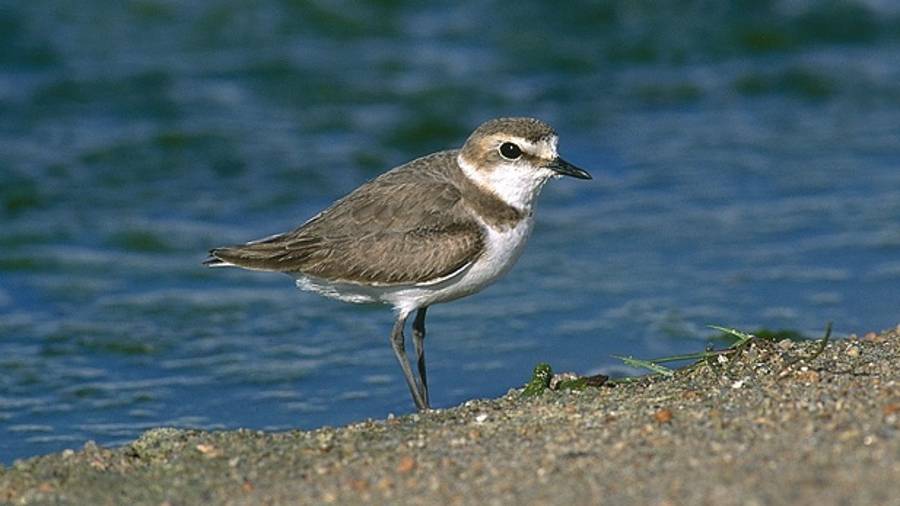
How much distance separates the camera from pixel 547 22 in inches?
624

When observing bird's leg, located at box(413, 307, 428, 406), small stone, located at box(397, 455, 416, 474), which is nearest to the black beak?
bird's leg, located at box(413, 307, 428, 406)

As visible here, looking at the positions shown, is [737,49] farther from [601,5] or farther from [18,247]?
[18,247]

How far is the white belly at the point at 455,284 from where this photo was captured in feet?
25.0

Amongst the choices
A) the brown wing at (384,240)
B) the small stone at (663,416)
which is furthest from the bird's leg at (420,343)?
the small stone at (663,416)

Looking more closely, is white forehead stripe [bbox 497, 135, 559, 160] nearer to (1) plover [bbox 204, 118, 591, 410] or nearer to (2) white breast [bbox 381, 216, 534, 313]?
(1) plover [bbox 204, 118, 591, 410]

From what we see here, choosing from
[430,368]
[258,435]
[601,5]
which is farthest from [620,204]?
[258,435]

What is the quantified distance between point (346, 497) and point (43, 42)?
10.2 metres

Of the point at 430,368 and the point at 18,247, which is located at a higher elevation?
the point at 18,247

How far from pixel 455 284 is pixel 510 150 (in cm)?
79

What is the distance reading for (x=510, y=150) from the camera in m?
7.91

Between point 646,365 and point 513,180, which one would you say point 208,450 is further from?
point 513,180

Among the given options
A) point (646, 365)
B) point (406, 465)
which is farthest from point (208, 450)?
point (646, 365)

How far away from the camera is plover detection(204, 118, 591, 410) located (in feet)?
25.0

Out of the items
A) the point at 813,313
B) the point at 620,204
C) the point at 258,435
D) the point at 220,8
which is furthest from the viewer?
the point at 220,8
